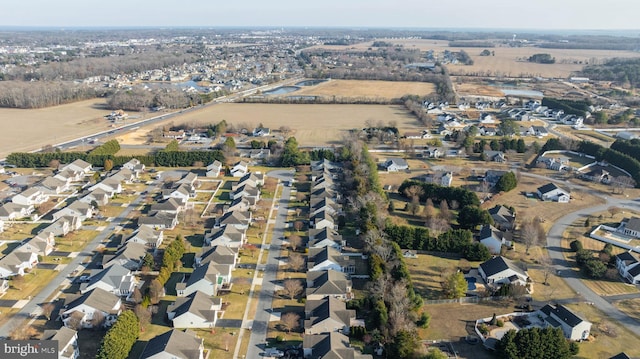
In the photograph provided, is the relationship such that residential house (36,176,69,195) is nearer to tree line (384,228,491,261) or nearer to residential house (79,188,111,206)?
residential house (79,188,111,206)

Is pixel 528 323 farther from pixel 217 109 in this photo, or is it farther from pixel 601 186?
pixel 217 109

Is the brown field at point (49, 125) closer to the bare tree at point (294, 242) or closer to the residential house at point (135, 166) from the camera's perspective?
the residential house at point (135, 166)

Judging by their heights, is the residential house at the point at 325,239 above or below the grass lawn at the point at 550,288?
above

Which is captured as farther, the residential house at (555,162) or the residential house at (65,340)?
the residential house at (555,162)

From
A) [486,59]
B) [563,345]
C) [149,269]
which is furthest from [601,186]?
[486,59]

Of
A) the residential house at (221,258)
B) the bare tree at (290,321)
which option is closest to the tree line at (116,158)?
the residential house at (221,258)

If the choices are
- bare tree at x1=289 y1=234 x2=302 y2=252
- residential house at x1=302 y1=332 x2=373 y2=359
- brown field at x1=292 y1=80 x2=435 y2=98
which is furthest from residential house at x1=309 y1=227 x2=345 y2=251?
brown field at x1=292 y1=80 x2=435 y2=98
